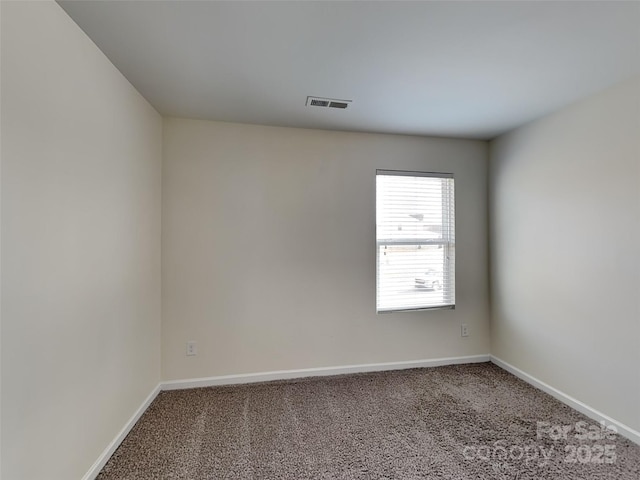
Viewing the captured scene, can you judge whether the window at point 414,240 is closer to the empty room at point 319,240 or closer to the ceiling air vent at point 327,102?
the empty room at point 319,240

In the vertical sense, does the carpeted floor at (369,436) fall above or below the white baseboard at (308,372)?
below

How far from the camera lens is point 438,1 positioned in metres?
1.34

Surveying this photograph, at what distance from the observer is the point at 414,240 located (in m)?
3.14

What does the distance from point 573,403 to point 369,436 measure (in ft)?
5.58

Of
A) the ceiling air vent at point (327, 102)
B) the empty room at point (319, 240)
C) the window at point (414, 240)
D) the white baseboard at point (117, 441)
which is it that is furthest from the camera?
the window at point (414, 240)

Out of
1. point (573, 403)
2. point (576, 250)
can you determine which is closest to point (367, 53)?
point (576, 250)

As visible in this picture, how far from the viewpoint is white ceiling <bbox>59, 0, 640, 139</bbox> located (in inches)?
55.5

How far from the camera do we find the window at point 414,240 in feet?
10.1

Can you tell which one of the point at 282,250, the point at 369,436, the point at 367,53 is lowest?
the point at 369,436

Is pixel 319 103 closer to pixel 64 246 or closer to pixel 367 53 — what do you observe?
pixel 367 53

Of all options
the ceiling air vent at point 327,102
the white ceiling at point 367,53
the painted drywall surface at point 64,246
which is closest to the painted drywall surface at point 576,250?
the white ceiling at point 367,53

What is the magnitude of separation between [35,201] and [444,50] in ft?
7.06

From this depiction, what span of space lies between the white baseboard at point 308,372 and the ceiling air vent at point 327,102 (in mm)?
2383

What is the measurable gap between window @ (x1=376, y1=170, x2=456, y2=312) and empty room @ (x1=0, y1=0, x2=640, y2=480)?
23 mm
